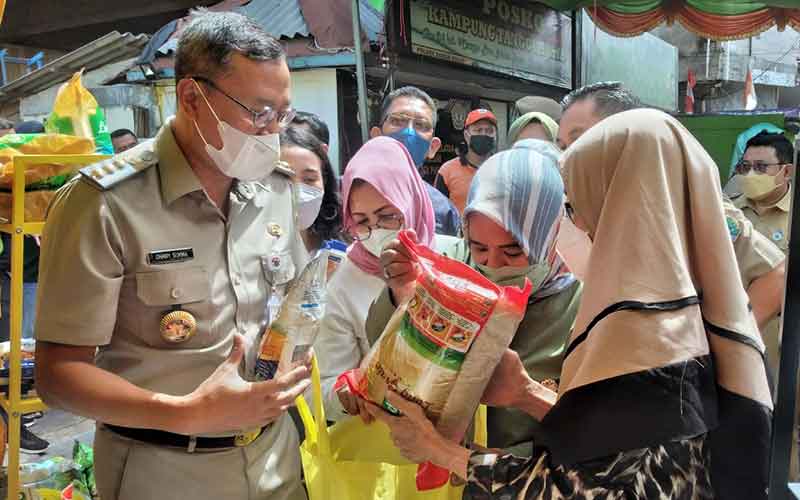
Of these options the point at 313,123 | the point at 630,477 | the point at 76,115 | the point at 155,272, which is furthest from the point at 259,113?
the point at 313,123

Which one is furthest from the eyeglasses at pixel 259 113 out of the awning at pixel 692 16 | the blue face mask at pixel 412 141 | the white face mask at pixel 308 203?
the awning at pixel 692 16

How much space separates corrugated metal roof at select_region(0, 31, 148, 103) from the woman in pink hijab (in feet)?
23.8

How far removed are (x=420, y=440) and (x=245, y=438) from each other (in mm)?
513

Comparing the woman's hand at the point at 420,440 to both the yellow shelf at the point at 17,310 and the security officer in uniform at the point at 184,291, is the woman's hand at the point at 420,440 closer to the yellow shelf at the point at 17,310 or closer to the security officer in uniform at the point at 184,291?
the security officer in uniform at the point at 184,291

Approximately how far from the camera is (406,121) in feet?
12.2

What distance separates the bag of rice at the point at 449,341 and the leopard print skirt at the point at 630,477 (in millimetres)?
189

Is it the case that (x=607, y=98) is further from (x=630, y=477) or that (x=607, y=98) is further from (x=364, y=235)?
(x=630, y=477)

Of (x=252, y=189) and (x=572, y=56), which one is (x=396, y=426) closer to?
(x=252, y=189)

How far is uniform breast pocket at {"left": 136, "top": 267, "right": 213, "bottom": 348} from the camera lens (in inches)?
58.7

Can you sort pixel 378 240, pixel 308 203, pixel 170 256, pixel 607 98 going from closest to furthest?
pixel 170 256
pixel 378 240
pixel 308 203
pixel 607 98

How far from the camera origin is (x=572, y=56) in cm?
1006

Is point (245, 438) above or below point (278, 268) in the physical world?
below

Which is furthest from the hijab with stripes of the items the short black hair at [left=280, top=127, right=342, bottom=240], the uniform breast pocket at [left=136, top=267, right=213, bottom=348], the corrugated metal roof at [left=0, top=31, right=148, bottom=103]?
the corrugated metal roof at [left=0, top=31, right=148, bottom=103]

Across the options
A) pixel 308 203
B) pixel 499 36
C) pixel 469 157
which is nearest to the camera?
pixel 308 203
